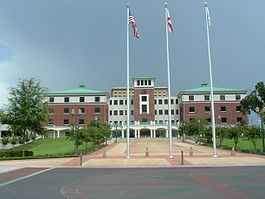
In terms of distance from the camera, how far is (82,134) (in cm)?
3403

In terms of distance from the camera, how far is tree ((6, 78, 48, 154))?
94.5ft

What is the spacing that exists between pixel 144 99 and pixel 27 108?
2331 inches

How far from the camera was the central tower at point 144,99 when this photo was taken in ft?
282

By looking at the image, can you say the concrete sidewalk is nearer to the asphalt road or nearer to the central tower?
the asphalt road

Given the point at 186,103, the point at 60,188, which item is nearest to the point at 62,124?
the point at 186,103

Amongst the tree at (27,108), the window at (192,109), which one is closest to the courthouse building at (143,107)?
the window at (192,109)

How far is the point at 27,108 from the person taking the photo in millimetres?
29078

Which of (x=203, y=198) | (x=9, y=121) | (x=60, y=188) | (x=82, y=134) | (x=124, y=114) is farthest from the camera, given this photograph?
(x=124, y=114)

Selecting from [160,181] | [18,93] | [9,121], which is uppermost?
[18,93]

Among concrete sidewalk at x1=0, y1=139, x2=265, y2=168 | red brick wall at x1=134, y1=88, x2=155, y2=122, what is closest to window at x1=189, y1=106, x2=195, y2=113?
red brick wall at x1=134, y1=88, x2=155, y2=122

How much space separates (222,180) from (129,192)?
15.8 feet

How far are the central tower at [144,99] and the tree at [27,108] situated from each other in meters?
56.7

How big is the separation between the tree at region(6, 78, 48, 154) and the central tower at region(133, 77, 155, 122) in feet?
186

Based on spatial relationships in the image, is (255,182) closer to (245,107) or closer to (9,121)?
(9,121)
